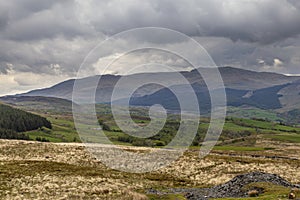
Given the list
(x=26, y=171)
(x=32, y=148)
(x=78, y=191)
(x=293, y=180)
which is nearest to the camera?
(x=78, y=191)

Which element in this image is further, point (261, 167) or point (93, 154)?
point (93, 154)

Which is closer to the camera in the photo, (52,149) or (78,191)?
(78,191)

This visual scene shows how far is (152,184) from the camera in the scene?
53875 millimetres

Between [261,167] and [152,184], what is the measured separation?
26472mm

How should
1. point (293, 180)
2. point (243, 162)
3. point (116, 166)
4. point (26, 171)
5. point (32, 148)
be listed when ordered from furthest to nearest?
point (32, 148) < point (243, 162) < point (116, 166) < point (293, 180) < point (26, 171)

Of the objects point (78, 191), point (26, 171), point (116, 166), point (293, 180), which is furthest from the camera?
point (116, 166)

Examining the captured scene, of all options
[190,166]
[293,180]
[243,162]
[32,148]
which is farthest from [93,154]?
[293,180]

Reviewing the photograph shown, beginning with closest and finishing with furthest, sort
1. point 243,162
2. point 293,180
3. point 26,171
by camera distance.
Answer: point 26,171 → point 293,180 → point 243,162

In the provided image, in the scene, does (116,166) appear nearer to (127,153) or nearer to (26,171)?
(127,153)

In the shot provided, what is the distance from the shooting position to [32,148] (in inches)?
3063

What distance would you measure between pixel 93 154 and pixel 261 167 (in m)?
36.7

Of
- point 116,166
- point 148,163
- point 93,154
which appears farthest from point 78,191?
point 93,154

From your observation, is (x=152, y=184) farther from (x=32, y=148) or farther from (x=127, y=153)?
(x=32, y=148)

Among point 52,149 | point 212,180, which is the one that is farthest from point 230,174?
point 52,149
